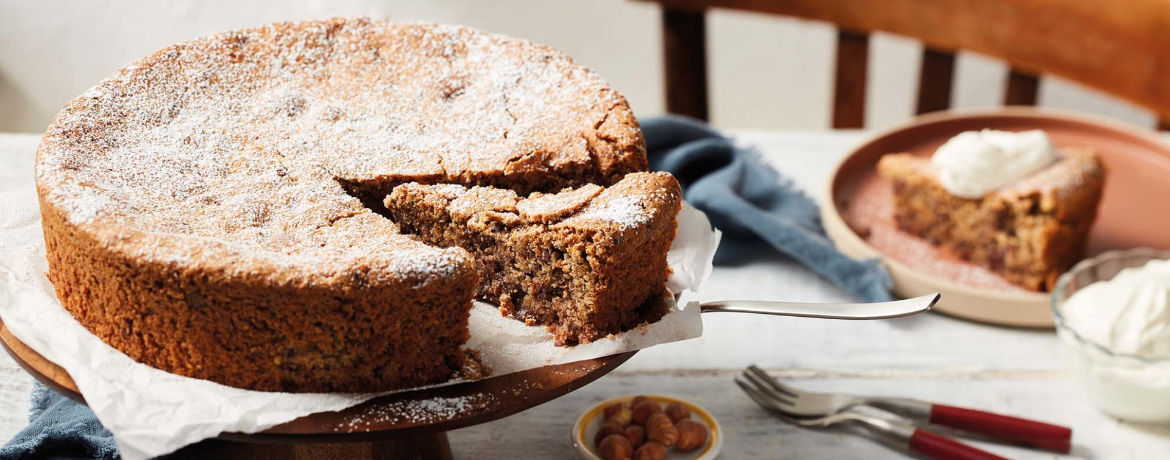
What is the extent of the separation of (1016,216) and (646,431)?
45.5 inches

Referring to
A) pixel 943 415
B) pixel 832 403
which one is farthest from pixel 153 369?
Result: pixel 943 415

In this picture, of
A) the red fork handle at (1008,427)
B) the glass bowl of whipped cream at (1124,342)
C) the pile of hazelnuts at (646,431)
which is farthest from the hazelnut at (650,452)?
the glass bowl of whipped cream at (1124,342)

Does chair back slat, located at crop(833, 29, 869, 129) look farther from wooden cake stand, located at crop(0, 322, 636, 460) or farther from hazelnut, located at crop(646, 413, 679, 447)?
wooden cake stand, located at crop(0, 322, 636, 460)

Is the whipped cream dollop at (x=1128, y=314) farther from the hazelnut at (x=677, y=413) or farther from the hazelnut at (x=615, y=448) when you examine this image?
the hazelnut at (x=615, y=448)

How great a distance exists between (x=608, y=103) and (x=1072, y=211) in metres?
1.19

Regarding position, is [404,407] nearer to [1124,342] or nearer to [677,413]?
[677,413]

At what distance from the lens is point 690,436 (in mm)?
1622

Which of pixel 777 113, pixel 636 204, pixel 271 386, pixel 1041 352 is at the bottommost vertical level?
pixel 777 113

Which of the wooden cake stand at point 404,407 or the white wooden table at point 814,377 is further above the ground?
the wooden cake stand at point 404,407

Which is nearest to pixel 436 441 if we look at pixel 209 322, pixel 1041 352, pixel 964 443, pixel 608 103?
pixel 209 322

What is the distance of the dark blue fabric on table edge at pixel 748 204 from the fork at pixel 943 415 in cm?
34

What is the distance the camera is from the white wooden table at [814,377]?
1.74 meters

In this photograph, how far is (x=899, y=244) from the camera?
2391 millimetres

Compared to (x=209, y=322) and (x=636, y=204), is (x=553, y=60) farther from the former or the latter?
(x=209, y=322)
